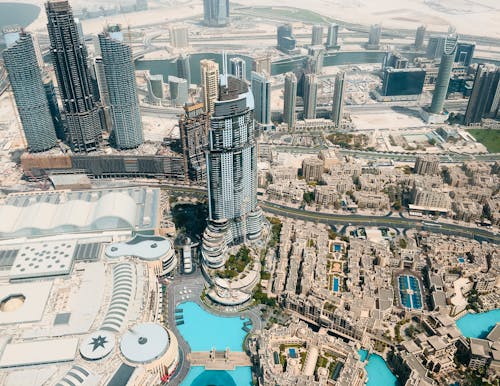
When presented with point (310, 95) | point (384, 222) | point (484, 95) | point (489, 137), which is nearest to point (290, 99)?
point (310, 95)

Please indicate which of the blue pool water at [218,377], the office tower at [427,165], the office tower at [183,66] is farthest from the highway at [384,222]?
the office tower at [183,66]

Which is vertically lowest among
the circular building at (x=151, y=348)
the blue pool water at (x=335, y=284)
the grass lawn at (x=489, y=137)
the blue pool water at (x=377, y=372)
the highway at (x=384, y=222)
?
the blue pool water at (x=377, y=372)

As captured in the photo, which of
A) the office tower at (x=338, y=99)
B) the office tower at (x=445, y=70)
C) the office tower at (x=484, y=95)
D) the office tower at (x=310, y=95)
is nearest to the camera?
the office tower at (x=338, y=99)

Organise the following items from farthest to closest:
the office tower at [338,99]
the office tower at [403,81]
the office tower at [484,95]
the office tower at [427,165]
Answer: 1. the office tower at [403,81]
2. the office tower at [484,95]
3. the office tower at [338,99]
4. the office tower at [427,165]

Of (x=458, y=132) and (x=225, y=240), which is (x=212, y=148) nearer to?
(x=225, y=240)

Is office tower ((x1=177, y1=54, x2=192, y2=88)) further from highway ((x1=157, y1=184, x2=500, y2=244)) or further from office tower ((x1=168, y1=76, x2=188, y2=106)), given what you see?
highway ((x1=157, y1=184, x2=500, y2=244))

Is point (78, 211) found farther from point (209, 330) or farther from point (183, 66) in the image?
point (183, 66)

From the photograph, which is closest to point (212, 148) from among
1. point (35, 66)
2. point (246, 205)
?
point (246, 205)

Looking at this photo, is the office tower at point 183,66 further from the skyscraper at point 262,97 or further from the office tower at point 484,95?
the office tower at point 484,95
